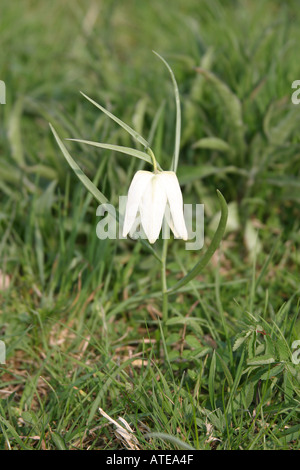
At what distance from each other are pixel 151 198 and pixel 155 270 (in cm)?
66

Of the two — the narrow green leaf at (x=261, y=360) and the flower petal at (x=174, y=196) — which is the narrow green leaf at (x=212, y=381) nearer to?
the narrow green leaf at (x=261, y=360)

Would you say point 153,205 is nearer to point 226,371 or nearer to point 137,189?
point 137,189

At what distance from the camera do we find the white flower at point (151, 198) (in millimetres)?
1065

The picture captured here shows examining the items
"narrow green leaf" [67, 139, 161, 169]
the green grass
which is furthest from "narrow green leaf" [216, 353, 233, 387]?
"narrow green leaf" [67, 139, 161, 169]

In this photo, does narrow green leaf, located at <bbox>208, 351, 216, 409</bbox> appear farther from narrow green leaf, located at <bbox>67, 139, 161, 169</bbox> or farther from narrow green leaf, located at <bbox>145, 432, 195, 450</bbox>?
narrow green leaf, located at <bbox>67, 139, 161, 169</bbox>

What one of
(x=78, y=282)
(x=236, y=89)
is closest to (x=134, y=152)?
(x=78, y=282)

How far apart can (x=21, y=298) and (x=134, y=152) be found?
2.26 ft

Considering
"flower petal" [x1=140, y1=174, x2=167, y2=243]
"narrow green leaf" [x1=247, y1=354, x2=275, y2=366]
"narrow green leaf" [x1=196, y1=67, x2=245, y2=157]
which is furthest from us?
"narrow green leaf" [x1=196, y1=67, x2=245, y2=157]

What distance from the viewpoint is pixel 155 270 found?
170 centimetres

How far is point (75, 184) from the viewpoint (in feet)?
5.98

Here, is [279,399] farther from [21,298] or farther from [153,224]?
[21,298]

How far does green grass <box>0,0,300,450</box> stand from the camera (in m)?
1.22

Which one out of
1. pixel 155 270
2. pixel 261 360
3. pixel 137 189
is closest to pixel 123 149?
pixel 137 189

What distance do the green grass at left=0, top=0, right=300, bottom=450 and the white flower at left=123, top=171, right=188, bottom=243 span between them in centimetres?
29
